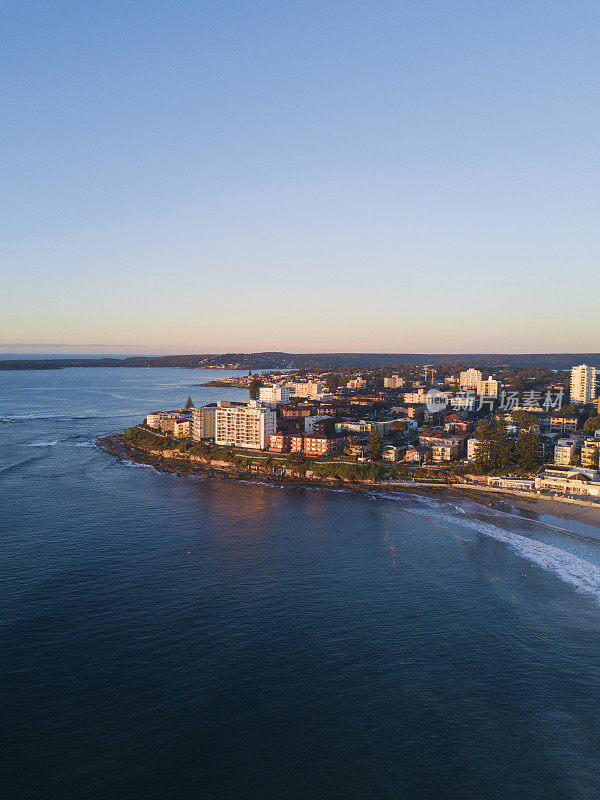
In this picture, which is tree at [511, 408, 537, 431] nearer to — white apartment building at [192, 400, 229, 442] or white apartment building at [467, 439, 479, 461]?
white apartment building at [467, 439, 479, 461]

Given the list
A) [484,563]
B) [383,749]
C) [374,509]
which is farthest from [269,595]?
[374,509]

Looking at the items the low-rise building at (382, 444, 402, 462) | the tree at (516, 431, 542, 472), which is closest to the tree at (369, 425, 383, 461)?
the low-rise building at (382, 444, 402, 462)

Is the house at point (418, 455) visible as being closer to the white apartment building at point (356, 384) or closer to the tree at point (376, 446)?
the tree at point (376, 446)

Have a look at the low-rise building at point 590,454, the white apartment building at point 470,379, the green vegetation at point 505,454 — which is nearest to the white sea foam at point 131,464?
the green vegetation at point 505,454

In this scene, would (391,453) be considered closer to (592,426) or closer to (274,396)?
(592,426)

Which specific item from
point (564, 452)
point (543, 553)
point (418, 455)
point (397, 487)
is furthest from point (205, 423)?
point (543, 553)

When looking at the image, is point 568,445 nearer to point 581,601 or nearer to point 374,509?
point 374,509
